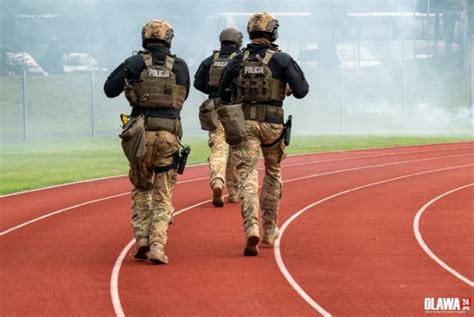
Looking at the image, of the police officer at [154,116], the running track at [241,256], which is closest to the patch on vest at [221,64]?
the running track at [241,256]

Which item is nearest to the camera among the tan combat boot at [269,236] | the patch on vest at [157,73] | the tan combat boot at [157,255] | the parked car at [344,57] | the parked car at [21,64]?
the tan combat boot at [157,255]

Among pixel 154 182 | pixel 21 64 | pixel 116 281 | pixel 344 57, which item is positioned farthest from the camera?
pixel 344 57

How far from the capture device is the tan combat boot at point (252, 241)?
11977 millimetres

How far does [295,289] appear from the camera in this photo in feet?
33.5

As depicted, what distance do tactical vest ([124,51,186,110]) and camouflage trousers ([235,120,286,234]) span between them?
0.94m

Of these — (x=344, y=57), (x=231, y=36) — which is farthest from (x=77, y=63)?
(x=231, y=36)

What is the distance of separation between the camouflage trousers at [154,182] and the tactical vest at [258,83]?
873 millimetres

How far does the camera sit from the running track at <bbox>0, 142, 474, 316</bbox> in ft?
31.8

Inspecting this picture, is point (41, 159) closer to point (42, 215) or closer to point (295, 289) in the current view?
point (42, 215)

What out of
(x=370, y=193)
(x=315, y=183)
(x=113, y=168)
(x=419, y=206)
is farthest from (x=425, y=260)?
(x=113, y=168)

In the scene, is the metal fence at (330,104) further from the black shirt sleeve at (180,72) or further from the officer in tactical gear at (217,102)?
the black shirt sleeve at (180,72)

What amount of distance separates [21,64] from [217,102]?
33.2 metres

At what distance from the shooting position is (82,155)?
28922 millimetres

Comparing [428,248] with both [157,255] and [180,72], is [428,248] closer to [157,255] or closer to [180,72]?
[157,255]
